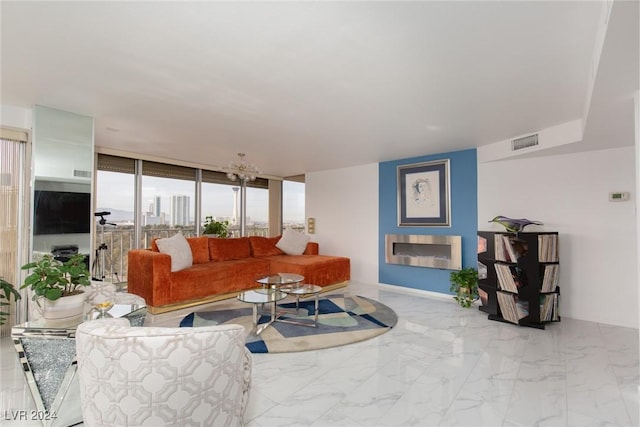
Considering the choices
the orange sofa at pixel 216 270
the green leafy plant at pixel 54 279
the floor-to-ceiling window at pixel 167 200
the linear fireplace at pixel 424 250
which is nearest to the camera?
the green leafy plant at pixel 54 279

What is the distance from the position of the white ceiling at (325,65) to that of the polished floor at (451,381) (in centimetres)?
207

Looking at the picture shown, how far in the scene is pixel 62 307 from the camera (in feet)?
6.35

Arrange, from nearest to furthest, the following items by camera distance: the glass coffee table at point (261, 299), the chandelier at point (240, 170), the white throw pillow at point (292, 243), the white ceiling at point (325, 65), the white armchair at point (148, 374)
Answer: the white armchair at point (148, 374) → the white ceiling at point (325, 65) → the glass coffee table at point (261, 299) → the chandelier at point (240, 170) → the white throw pillow at point (292, 243)

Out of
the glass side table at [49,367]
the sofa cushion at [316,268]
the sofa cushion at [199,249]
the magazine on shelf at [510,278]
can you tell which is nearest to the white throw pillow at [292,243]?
the sofa cushion at [316,268]

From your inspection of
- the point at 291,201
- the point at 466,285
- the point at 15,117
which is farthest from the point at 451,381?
the point at 291,201

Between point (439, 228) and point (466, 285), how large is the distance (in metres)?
1.00

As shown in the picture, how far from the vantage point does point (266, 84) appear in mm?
2520

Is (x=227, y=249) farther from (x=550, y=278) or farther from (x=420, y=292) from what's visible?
(x=550, y=278)

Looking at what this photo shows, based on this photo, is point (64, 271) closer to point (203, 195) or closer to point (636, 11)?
point (636, 11)

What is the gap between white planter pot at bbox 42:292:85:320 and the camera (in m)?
1.92

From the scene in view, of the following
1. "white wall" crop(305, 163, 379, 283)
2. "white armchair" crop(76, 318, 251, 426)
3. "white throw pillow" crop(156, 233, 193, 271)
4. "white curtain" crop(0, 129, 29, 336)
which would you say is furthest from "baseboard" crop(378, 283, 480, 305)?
"white curtain" crop(0, 129, 29, 336)

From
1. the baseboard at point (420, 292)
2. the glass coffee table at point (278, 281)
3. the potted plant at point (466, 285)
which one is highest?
the glass coffee table at point (278, 281)

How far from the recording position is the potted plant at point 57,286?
1876mm

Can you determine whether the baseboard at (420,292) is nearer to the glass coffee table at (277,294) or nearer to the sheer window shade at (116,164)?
the glass coffee table at (277,294)
